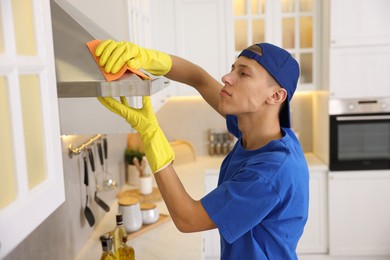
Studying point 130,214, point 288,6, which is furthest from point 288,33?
point 130,214

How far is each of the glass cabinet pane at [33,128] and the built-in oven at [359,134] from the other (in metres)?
2.97

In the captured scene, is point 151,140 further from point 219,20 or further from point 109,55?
point 219,20

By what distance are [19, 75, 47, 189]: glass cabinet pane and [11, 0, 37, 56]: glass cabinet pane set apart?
0.05 meters

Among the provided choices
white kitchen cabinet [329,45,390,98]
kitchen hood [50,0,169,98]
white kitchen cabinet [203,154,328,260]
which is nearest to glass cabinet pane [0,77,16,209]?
kitchen hood [50,0,169,98]

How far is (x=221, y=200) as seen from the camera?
4.83 feet

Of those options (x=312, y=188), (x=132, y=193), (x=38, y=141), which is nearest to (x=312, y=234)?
(x=312, y=188)

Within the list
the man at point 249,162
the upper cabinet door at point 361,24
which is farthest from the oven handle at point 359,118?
the man at point 249,162

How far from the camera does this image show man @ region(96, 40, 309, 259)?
146 cm

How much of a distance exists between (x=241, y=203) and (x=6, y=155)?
2.51ft

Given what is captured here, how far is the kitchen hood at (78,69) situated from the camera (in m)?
1.27

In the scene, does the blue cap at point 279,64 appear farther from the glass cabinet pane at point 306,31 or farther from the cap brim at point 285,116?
the glass cabinet pane at point 306,31

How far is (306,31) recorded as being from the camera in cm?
386

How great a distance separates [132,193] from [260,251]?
168cm

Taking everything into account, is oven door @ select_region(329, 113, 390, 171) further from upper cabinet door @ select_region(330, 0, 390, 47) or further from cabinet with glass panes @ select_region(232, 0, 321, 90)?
upper cabinet door @ select_region(330, 0, 390, 47)
